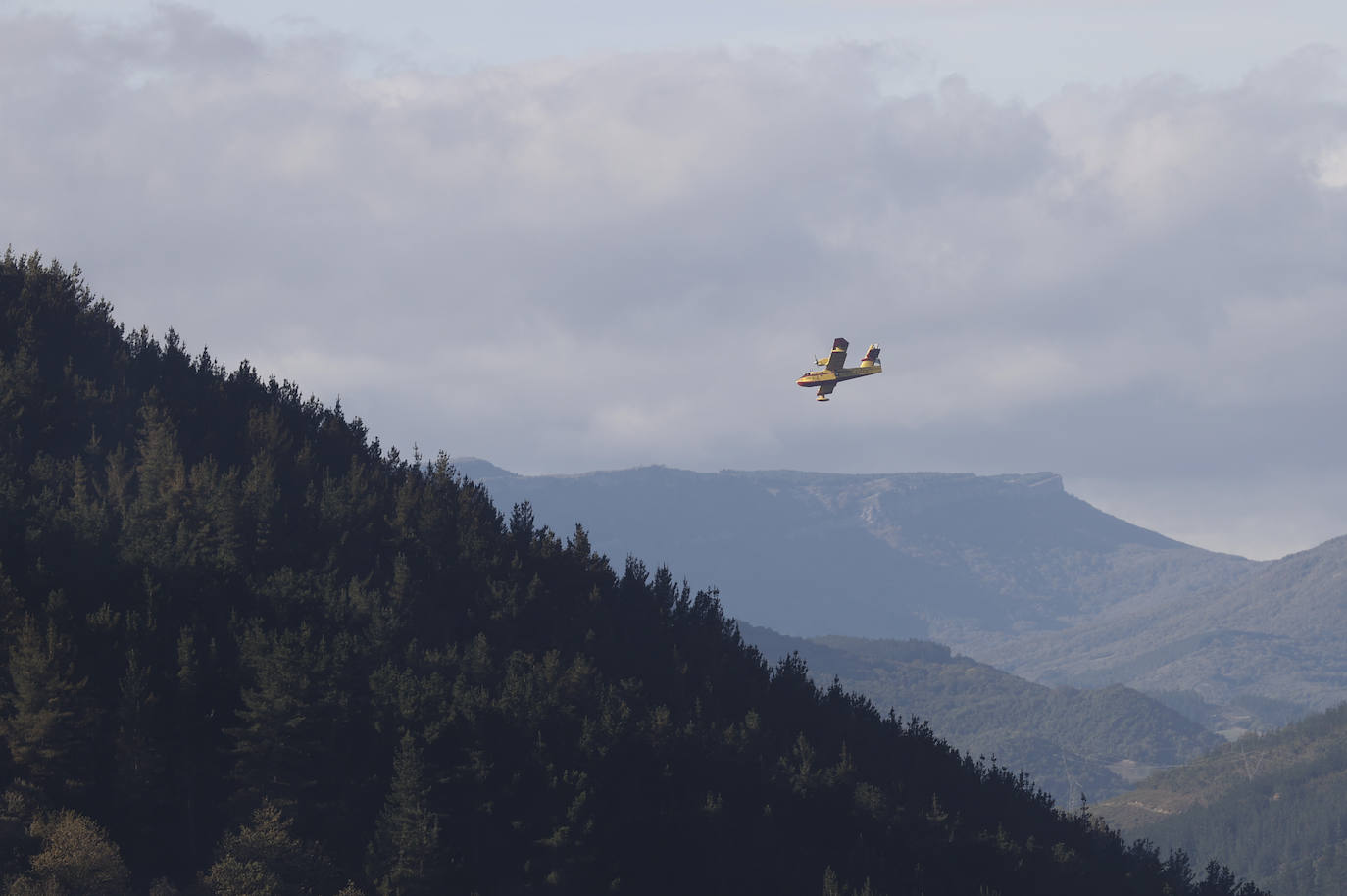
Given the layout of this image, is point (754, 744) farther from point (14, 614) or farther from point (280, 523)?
point (14, 614)

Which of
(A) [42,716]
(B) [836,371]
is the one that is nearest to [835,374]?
(B) [836,371]

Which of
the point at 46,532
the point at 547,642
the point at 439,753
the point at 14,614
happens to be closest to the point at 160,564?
the point at 46,532

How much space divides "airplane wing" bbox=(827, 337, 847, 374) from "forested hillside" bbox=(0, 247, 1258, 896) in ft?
116

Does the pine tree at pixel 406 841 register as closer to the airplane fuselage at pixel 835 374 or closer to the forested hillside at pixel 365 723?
the forested hillside at pixel 365 723

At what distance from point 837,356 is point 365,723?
173 ft

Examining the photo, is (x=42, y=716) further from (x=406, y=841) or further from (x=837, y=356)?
(x=837, y=356)

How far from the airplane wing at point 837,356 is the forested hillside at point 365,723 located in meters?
35.4

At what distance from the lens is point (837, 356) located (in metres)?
150

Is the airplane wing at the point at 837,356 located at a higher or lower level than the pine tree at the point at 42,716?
higher

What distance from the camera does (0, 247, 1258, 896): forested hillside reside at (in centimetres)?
11431

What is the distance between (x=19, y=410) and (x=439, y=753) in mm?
76013

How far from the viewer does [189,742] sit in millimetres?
122375

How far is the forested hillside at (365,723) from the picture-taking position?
114 m

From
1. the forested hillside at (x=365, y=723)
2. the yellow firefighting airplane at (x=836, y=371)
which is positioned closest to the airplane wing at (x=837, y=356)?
the yellow firefighting airplane at (x=836, y=371)
